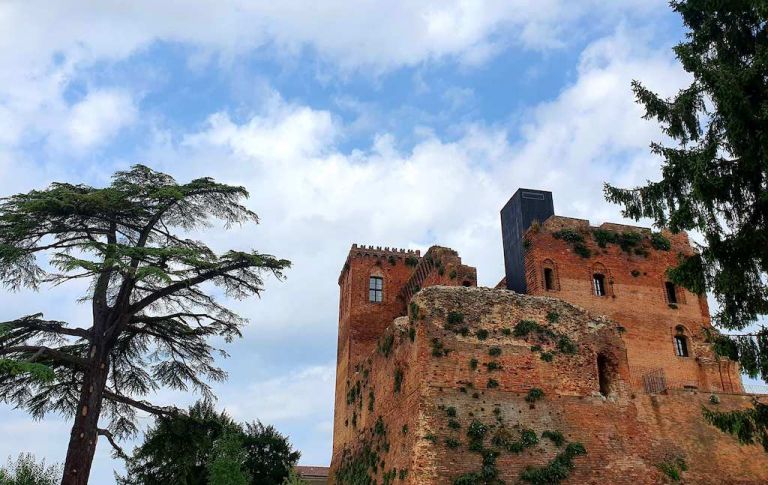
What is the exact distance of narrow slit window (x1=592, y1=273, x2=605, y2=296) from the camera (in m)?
28.4

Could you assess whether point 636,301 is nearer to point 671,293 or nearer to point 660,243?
point 671,293

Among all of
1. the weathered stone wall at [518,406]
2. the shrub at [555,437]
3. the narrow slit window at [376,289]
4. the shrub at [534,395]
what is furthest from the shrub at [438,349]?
the narrow slit window at [376,289]

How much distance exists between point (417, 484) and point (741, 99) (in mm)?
11880

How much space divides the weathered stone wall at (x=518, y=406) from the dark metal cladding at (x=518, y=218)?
33.0ft

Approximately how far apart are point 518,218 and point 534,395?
14258 mm

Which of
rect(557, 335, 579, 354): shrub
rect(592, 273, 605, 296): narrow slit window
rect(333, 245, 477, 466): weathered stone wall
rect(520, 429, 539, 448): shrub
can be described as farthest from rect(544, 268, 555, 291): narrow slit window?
rect(520, 429, 539, 448): shrub

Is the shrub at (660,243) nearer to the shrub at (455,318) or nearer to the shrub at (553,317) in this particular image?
the shrub at (553,317)

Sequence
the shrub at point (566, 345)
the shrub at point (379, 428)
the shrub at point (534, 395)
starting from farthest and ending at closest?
the shrub at point (379, 428)
the shrub at point (566, 345)
the shrub at point (534, 395)

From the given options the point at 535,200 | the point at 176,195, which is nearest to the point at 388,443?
the point at 176,195

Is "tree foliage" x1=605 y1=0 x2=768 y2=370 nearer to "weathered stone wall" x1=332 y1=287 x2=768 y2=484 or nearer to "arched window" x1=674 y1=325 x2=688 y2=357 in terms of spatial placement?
"weathered stone wall" x1=332 y1=287 x2=768 y2=484

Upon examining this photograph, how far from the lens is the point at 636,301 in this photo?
93.6 ft

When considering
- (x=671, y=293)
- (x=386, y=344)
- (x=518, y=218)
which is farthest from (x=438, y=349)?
(x=671, y=293)

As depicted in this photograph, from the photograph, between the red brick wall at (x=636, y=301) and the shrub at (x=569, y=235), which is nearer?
the red brick wall at (x=636, y=301)

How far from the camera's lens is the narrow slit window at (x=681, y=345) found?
28291 mm
